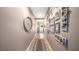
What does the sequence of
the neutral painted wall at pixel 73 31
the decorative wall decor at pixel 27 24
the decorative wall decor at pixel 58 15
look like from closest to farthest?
the neutral painted wall at pixel 73 31, the decorative wall decor at pixel 58 15, the decorative wall decor at pixel 27 24

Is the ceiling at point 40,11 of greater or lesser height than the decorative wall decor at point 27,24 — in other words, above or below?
above

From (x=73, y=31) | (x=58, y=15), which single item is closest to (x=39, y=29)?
(x=58, y=15)

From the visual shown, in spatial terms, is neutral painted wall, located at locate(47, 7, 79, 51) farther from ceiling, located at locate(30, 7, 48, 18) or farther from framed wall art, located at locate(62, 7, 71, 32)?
ceiling, located at locate(30, 7, 48, 18)

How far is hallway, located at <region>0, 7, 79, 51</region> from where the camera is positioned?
1445 millimetres

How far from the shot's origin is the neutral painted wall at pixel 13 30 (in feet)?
4.72

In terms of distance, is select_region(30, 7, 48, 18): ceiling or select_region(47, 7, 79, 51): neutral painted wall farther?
select_region(30, 7, 48, 18): ceiling

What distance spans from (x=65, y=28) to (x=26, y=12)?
25.8 inches

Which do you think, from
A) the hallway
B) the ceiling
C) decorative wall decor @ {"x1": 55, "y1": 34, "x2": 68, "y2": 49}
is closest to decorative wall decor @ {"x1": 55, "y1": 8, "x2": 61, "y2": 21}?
the hallway

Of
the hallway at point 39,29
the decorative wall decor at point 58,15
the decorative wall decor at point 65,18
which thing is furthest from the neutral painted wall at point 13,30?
the decorative wall decor at point 65,18

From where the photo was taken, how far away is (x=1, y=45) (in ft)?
4.79

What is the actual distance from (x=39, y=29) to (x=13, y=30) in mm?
406

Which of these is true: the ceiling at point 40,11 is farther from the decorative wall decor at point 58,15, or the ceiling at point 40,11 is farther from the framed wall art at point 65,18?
the framed wall art at point 65,18

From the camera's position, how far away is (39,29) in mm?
1656
